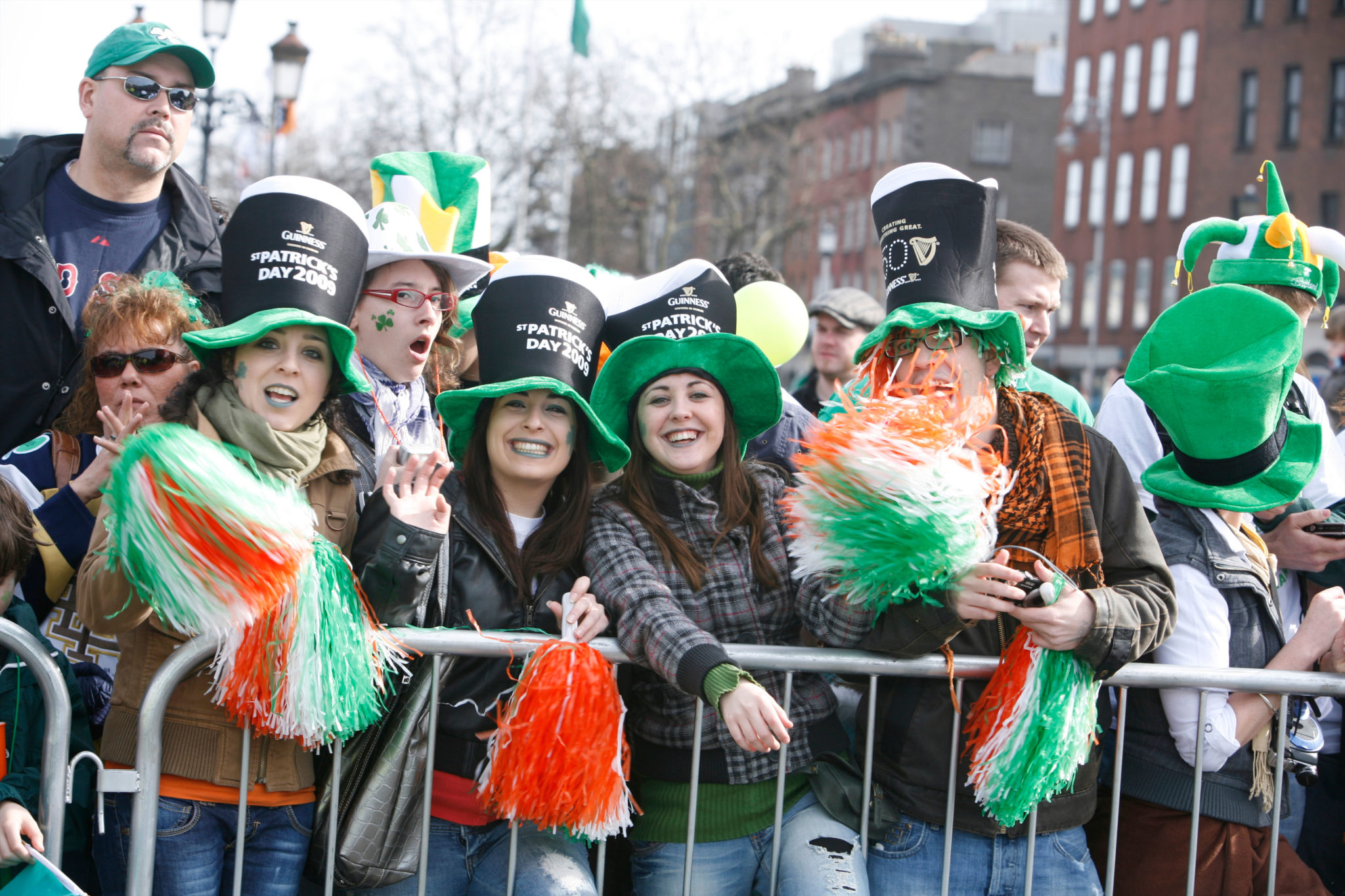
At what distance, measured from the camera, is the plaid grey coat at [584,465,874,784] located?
2.79m

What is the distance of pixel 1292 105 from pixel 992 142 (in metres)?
18.8

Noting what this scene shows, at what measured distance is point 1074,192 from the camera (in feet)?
147

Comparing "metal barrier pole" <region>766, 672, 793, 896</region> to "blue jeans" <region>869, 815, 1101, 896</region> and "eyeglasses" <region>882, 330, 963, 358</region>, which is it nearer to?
"blue jeans" <region>869, 815, 1101, 896</region>

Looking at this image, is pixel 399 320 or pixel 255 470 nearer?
pixel 255 470

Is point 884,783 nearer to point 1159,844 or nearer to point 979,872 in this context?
point 979,872

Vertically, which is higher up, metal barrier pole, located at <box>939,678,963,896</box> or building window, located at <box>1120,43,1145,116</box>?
building window, located at <box>1120,43,1145,116</box>

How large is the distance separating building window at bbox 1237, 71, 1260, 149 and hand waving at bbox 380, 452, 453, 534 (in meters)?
40.6

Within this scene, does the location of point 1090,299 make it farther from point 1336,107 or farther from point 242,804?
point 242,804

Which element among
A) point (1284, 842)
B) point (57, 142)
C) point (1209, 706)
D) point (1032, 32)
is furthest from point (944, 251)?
point (1032, 32)

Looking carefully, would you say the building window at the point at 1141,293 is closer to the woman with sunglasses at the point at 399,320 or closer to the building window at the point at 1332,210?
the building window at the point at 1332,210

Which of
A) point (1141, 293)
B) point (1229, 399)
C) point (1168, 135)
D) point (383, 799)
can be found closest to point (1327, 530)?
point (1229, 399)

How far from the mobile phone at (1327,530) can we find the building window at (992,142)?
53687 mm

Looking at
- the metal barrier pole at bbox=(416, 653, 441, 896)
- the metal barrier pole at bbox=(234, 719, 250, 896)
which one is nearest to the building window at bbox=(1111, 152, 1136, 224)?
the metal barrier pole at bbox=(416, 653, 441, 896)

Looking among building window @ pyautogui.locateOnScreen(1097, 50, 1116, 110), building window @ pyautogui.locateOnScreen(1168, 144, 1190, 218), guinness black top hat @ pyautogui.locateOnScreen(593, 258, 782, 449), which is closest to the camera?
guinness black top hat @ pyautogui.locateOnScreen(593, 258, 782, 449)
